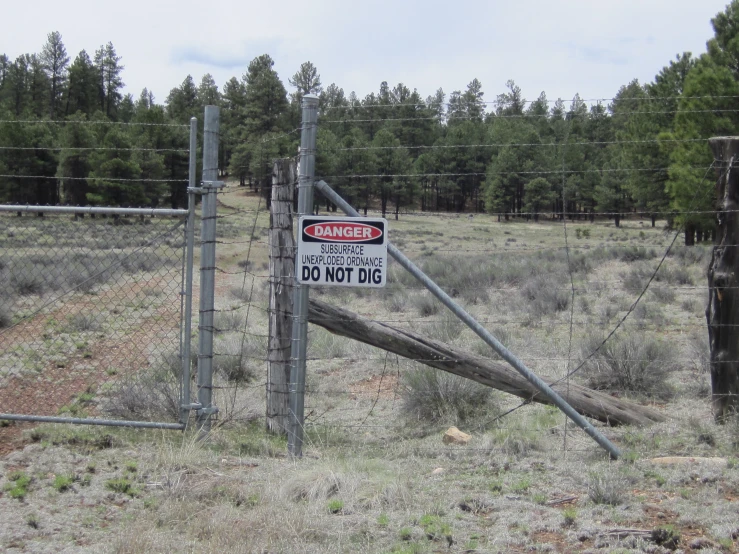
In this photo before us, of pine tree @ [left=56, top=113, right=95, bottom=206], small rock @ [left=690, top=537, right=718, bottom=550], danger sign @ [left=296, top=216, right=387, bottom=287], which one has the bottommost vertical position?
small rock @ [left=690, top=537, right=718, bottom=550]

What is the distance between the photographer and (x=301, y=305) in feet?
18.6

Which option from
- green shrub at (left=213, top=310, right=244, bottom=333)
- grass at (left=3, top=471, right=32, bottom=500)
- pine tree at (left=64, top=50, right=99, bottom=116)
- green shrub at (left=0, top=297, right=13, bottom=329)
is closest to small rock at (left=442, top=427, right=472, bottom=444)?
grass at (left=3, top=471, right=32, bottom=500)

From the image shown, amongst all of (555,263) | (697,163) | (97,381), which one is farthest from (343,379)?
(697,163)

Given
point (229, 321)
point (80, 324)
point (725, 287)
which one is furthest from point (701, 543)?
point (80, 324)

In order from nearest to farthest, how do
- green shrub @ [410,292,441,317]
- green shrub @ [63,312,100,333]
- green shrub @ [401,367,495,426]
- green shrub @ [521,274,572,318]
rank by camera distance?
1. green shrub @ [401,367,495,426]
2. green shrub @ [63,312,100,333]
3. green shrub @ [521,274,572,318]
4. green shrub @ [410,292,441,317]

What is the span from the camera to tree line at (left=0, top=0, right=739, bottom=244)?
798cm

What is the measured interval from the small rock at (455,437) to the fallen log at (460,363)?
500 millimetres

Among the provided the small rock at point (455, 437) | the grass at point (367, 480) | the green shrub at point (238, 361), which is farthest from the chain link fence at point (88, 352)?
the small rock at point (455, 437)

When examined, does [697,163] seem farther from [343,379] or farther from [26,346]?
[26,346]

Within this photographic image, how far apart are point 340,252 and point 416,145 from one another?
13329 mm

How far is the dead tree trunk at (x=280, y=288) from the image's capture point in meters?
6.27

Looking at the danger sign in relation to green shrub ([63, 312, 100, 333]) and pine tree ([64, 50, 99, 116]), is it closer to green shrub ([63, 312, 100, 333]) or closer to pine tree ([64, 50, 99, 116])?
green shrub ([63, 312, 100, 333])

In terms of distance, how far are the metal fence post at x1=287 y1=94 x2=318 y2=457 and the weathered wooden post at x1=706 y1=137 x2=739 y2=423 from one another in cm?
312

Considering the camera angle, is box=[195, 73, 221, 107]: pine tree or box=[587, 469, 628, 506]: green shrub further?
box=[195, 73, 221, 107]: pine tree
